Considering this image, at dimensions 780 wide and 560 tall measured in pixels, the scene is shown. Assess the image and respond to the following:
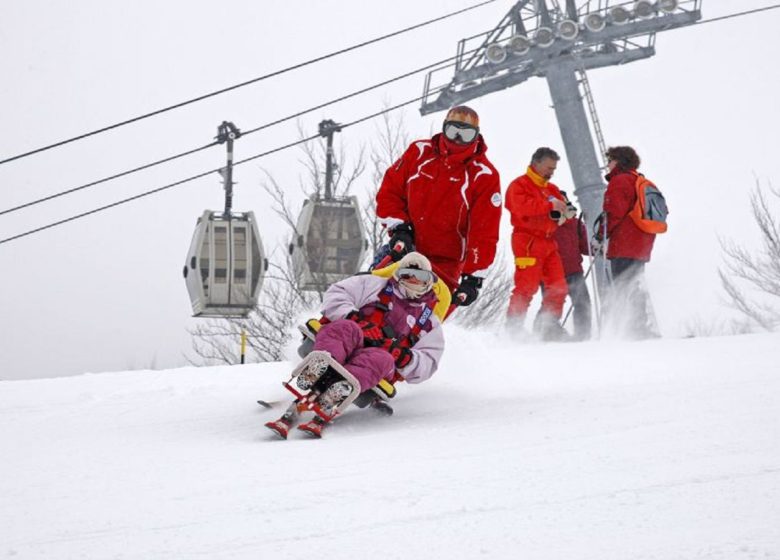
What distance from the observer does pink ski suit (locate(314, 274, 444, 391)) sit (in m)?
4.70

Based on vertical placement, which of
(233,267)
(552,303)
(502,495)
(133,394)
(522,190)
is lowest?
(502,495)

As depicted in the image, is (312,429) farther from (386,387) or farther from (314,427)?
(386,387)

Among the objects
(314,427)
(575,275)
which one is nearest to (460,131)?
(314,427)

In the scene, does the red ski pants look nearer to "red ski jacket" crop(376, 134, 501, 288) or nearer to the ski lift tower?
"red ski jacket" crop(376, 134, 501, 288)

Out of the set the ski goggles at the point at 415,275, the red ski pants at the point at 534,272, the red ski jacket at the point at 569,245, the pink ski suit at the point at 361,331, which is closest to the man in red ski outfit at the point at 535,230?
the red ski pants at the point at 534,272

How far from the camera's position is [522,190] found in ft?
26.3

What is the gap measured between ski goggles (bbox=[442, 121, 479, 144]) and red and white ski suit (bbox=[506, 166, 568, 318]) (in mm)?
2393

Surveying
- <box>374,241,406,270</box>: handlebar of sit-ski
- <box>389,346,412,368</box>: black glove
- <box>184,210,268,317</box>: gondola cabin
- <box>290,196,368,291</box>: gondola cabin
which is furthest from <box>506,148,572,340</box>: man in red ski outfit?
<box>184,210,268,317</box>: gondola cabin

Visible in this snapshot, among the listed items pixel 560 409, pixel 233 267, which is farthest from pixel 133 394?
pixel 233 267

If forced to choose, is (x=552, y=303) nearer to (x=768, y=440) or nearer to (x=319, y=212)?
(x=768, y=440)

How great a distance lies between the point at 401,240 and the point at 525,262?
2.57 m

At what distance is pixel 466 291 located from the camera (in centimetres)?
559

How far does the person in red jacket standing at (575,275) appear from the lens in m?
8.49

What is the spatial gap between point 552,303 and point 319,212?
25.8 ft
